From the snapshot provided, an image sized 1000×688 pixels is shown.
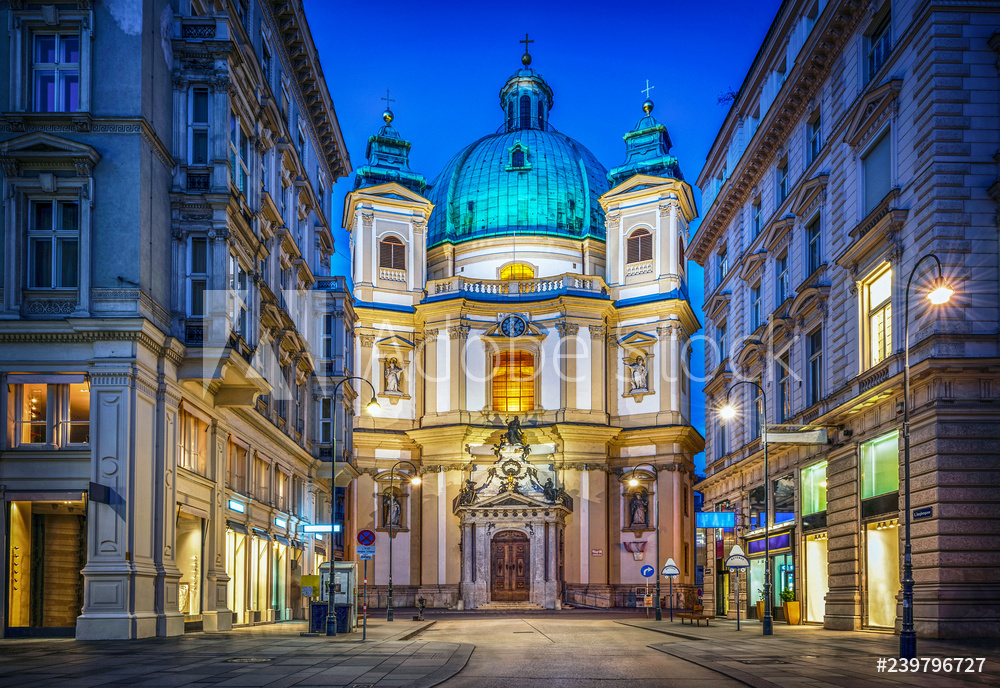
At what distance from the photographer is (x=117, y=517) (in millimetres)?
26875

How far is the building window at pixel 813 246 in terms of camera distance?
39250 mm

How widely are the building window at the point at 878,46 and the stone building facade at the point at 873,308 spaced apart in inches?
3.4

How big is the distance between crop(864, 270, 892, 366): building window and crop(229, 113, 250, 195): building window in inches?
719

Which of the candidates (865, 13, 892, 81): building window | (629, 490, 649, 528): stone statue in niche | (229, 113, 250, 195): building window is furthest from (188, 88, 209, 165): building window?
(629, 490, 649, 528): stone statue in niche

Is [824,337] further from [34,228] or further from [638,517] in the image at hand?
[638,517]

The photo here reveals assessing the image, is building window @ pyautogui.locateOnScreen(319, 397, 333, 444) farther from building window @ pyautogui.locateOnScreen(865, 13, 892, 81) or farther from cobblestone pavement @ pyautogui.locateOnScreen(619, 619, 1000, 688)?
building window @ pyautogui.locateOnScreen(865, 13, 892, 81)

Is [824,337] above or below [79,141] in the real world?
below

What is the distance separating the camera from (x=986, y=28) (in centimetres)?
2859

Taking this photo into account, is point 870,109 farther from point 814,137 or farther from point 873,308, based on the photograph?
point 814,137

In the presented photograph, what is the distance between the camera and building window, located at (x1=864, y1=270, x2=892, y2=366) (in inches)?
1243

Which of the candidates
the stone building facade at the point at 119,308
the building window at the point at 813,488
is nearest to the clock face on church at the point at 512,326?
the building window at the point at 813,488

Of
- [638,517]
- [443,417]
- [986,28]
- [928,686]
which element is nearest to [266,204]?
[986,28]

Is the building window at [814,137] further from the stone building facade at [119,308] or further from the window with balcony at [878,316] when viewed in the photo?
the stone building facade at [119,308]

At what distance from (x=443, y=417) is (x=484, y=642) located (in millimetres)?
43357
